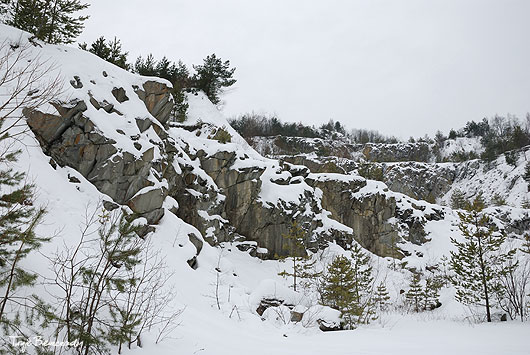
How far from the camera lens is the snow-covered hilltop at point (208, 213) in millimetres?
8164

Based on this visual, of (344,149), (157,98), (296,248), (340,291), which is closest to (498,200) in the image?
(344,149)

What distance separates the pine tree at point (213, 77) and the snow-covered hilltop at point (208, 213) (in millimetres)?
2102

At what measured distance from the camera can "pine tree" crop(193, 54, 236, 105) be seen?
106 ft

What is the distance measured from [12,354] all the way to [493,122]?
4440 inches

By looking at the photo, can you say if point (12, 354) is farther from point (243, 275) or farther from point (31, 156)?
point (243, 275)

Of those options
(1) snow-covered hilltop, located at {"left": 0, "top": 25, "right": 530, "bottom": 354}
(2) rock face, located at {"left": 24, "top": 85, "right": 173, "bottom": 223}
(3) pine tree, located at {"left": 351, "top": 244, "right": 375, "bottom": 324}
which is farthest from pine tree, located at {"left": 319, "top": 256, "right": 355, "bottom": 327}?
(2) rock face, located at {"left": 24, "top": 85, "right": 173, "bottom": 223}

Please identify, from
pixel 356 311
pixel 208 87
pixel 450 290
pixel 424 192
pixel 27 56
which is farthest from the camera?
pixel 424 192

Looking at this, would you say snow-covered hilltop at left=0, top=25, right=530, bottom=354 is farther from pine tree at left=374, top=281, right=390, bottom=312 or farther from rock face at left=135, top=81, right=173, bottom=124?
pine tree at left=374, top=281, right=390, bottom=312

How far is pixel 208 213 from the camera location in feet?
63.8

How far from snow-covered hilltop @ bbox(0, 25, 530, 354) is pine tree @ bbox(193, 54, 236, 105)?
2.10 metres

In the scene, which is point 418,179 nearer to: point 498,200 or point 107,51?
point 498,200

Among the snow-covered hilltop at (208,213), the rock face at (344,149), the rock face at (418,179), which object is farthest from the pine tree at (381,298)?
the rock face at (418,179)

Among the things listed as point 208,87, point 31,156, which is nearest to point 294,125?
point 208,87

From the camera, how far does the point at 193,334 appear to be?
6895mm
